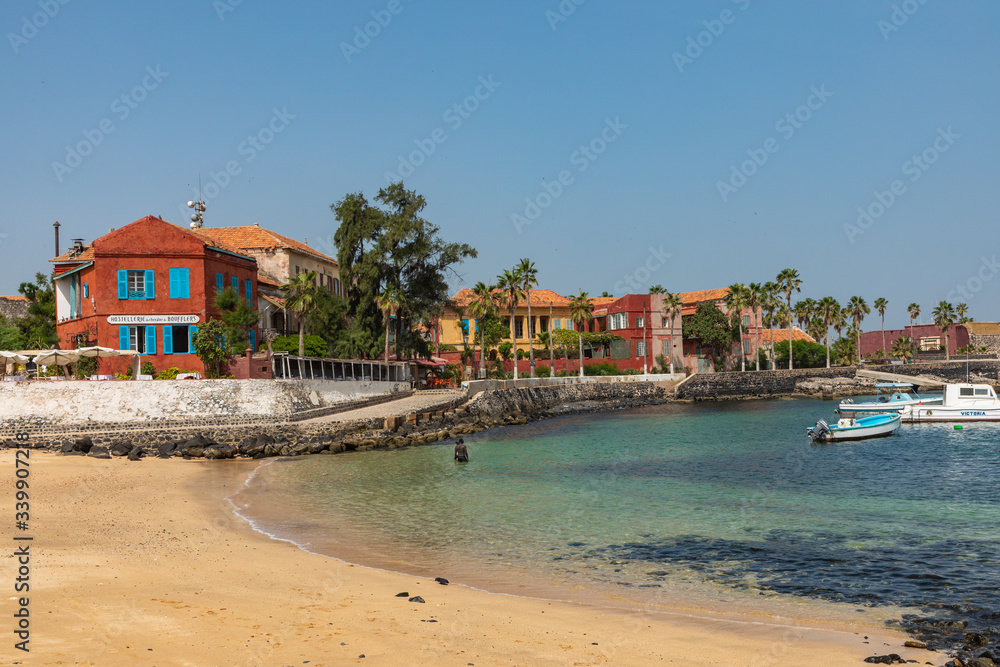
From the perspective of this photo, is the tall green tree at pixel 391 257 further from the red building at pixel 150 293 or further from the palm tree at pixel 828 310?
the palm tree at pixel 828 310

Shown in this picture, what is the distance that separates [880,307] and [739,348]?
35.8 meters

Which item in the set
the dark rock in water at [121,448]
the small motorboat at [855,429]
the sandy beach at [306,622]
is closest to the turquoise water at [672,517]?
the sandy beach at [306,622]

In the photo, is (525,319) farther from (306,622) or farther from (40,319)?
(306,622)

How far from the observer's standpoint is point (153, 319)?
45.4m

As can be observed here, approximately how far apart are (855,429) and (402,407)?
92.1 feet

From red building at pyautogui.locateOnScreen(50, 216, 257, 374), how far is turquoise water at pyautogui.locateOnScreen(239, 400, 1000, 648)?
54.4 feet

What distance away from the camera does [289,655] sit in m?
8.95

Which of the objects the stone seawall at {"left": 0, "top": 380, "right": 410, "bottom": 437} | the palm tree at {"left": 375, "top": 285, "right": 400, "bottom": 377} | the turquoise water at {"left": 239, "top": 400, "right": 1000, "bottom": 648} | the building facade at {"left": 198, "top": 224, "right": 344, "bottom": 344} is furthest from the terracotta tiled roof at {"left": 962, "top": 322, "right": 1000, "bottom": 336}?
the stone seawall at {"left": 0, "top": 380, "right": 410, "bottom": 437}

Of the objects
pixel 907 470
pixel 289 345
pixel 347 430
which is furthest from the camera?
pixel 289 345

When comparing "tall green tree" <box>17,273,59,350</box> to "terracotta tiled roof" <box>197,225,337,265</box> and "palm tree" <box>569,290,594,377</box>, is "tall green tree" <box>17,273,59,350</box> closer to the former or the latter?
"terracotta tiled roof" <box>197,225,337,265</box>

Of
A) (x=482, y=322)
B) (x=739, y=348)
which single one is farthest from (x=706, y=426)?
(x=739, y=348)

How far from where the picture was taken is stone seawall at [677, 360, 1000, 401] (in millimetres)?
85950

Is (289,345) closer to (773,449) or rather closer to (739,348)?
(773,449)

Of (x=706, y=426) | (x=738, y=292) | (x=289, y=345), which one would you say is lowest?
(x=706, y=426)
